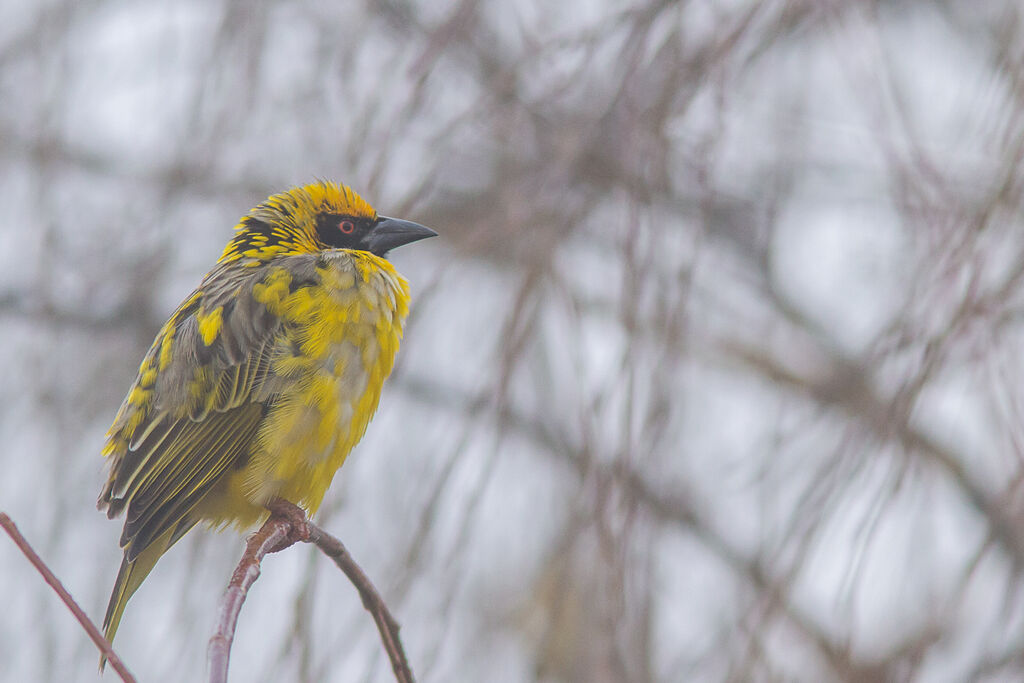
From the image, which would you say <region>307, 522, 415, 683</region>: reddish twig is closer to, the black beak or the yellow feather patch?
the yellow feather patch

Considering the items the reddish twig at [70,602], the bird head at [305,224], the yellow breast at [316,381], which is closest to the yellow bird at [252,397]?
the yellow breast at [316,381]

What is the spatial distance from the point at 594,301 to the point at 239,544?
6.58ft

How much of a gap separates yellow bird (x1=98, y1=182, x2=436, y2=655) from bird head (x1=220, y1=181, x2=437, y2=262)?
24cm

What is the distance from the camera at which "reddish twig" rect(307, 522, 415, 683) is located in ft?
7.05

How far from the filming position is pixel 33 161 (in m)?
3.97

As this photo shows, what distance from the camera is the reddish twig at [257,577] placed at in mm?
1651

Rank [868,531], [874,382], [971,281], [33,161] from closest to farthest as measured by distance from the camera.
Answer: [868,531] < [971,281] < [874,382] < [33,161]

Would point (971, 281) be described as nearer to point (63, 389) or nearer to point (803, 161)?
point (803, 161)

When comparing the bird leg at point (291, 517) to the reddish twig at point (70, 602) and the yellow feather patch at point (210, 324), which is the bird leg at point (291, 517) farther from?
the reddish twig at point (70, 602)

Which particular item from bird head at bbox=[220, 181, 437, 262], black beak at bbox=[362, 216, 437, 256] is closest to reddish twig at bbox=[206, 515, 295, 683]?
black beak at bbox=[362, 216, 437, 256]

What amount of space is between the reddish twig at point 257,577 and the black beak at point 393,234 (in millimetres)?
1024

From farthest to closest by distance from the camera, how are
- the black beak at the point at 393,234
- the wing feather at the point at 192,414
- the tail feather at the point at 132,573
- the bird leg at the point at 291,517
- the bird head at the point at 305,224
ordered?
the bird head at the point at 305,224 < the black beak at the point at 393,234 < the wing feather at the point at 192,414 < the tail feather at the point at 132,573 < the bird leg at the point at 291,517

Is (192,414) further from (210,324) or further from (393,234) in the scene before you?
(393,234)

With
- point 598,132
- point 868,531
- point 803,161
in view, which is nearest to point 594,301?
point 803,161
